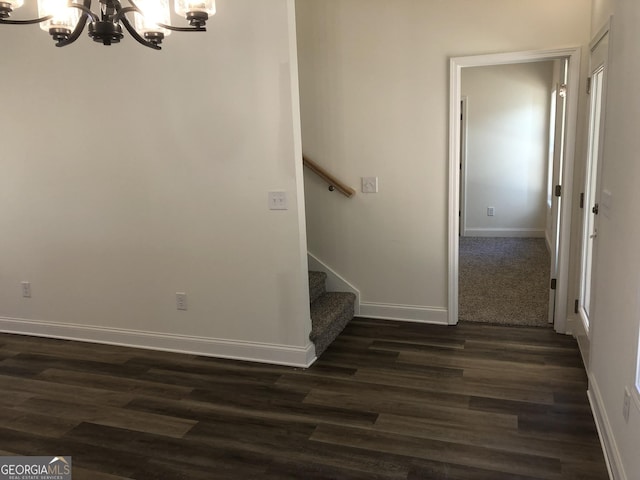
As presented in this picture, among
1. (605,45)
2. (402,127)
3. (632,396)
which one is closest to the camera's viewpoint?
(632,396)

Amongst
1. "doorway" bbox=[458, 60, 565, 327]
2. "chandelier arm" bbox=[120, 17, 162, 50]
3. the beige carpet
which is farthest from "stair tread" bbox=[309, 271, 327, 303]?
"doorway" bbox=[458, 60, 565, 327]

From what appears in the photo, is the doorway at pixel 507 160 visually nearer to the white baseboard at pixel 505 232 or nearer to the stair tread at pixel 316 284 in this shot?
the white baseboard at pixel 505 232

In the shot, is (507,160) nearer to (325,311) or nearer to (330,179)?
(330,179)

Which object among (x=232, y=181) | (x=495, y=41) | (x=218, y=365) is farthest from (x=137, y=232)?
(x=495, y=41)

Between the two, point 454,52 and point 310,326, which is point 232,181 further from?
point 454,52

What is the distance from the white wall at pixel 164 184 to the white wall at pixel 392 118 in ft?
3.01

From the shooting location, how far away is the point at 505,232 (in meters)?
7.13

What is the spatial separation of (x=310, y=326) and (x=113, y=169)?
5.78 feet

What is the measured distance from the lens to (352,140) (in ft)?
12.8

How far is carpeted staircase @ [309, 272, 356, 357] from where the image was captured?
3.45 m

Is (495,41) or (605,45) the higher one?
(495,41)

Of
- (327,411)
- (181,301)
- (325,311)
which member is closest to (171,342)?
(181,301)

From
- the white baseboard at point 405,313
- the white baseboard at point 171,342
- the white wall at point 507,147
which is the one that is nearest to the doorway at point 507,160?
the white wall at point 507,147

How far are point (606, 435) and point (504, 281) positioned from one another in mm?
2802
